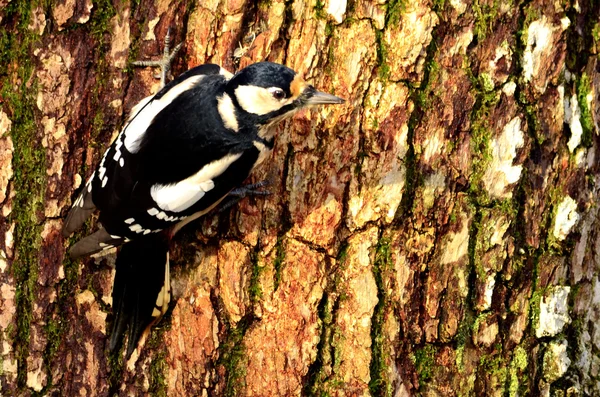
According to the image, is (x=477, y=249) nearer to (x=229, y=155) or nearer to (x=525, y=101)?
(x=525, y=101)

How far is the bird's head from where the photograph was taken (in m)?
2.09

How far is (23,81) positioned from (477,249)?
1720mm

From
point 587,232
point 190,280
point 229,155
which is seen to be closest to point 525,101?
point 587,232

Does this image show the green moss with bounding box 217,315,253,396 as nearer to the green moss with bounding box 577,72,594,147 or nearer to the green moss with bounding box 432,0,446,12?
the green moss with bounding box 432,0,446,12

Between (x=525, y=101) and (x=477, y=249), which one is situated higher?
(x=525, y=101)

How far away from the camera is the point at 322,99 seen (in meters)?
2.07

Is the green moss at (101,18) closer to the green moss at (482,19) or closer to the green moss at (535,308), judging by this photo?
the green moss at (482,19)

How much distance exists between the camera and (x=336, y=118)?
7.24ft

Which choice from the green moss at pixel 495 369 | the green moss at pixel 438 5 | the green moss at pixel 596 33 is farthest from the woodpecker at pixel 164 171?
the green moss at pixel 596 33

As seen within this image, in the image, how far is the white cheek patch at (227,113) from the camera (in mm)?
2312

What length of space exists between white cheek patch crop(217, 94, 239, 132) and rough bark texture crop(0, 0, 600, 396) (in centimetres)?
16

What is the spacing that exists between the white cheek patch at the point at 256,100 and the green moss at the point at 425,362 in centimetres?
95

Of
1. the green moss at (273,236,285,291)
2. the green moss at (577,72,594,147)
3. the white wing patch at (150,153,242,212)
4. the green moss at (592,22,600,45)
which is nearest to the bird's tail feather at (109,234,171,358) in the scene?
the white wing patch at (150,153,242,212)

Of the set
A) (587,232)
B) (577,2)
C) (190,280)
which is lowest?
(190,280)
